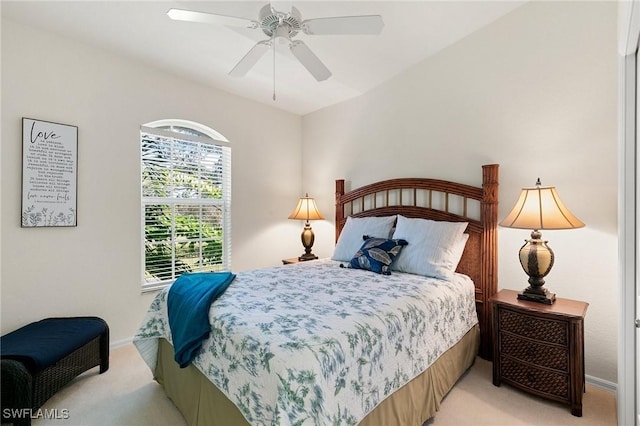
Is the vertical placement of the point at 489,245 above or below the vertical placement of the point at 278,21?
below

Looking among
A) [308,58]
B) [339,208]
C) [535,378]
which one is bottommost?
[535,378]

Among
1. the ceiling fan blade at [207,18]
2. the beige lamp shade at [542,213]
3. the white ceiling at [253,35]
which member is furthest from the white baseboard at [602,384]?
the ceiling fan blade at [207,18]

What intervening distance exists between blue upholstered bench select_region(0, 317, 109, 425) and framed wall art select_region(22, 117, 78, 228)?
848 millimetres

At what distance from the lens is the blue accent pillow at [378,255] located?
2.56 metres

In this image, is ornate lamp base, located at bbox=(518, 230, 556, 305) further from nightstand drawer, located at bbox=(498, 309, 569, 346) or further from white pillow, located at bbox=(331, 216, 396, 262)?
white pillow, located at bbox=(331, 216, 396, 262)

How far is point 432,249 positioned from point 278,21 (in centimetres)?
201

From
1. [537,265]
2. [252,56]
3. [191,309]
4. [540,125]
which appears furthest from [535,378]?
[252,56]

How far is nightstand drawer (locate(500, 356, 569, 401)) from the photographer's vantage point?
190 cm

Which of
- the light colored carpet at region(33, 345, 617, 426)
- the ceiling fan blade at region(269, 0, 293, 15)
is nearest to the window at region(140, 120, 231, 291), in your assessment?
the light colored carpet at region(33, 345, 617, 426)

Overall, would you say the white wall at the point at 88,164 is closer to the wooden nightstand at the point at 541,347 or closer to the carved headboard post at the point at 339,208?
the carved headboard post at the point at 339,208

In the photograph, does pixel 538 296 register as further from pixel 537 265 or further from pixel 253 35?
pixel 253 35

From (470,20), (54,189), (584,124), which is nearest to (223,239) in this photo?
(54,189)

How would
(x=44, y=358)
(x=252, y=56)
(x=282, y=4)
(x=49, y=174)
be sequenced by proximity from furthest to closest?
(x=49, y=174) → (x=282, y=4) → (x=252, y=56) → (x=44, y=358)

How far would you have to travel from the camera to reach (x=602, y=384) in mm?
2127
